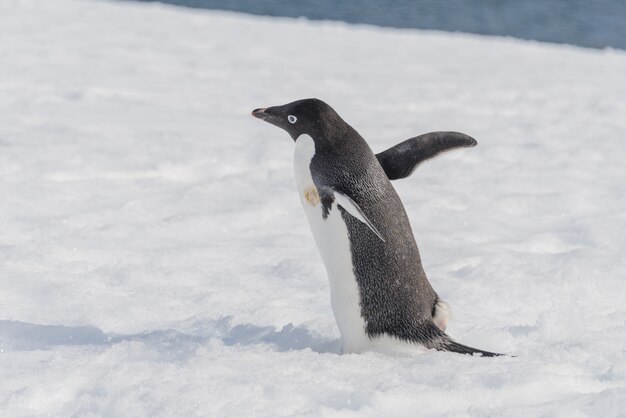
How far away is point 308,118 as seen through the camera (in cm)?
274

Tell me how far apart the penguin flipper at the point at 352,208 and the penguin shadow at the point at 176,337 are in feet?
1.64

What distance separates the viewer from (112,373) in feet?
8.16

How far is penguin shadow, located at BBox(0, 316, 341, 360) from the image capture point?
110 inches

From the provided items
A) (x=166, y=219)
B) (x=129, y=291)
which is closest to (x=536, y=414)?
(x=129, y=291)

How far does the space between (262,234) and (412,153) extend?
4.42ft

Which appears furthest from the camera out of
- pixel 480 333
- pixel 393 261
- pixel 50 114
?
pixel 50 114

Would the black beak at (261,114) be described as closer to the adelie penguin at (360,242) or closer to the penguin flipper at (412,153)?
the adelie penguin at (360,242)

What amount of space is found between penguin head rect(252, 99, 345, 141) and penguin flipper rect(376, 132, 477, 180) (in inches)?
9.1

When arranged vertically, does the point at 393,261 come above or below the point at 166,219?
above

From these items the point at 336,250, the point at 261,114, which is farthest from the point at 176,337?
the point at 261,114

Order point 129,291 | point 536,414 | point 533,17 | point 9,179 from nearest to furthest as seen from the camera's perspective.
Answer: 1. point 536,414
2. point 129,291
3. point 9,179
4. point 533,17

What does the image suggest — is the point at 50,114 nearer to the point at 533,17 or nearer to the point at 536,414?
the point at 536,414

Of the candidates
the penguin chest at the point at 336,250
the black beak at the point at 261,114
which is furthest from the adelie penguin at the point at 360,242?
the black beak at the point at 261,114

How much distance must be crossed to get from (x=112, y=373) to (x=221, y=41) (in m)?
6.92
